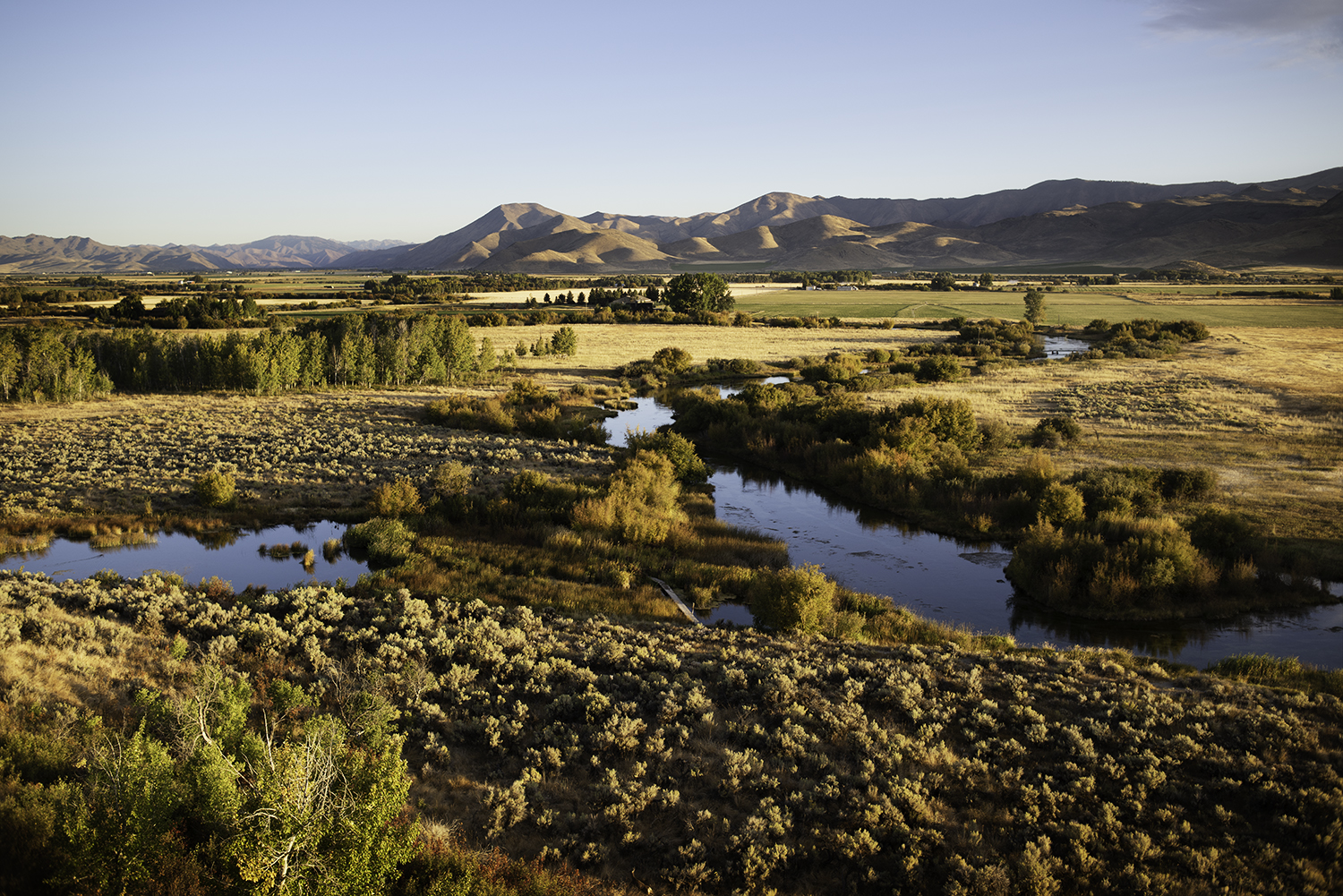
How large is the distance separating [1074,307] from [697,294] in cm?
5599

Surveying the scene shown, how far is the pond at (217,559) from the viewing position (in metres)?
19.0

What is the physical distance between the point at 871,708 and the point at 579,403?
36080mm

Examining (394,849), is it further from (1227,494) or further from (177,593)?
(1227,494)

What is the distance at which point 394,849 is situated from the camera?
6199 millimetres

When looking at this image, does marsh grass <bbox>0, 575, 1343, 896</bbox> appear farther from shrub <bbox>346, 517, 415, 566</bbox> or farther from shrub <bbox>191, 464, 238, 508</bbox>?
→ shrub <bbox>191, 464, 238, 508</bbox>

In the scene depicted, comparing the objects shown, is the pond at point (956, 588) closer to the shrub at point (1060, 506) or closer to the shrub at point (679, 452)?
the shrub at point (679, 452)

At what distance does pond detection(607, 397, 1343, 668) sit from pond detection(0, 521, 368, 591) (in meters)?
10.8

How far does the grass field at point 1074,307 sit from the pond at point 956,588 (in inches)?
3058

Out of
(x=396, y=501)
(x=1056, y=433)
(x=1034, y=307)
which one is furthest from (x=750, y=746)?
(x=1034, y=307)

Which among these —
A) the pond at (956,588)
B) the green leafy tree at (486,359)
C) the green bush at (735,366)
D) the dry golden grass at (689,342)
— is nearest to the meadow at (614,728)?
the pond at (956,588)

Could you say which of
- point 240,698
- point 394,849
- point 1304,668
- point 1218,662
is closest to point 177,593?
point 240,698

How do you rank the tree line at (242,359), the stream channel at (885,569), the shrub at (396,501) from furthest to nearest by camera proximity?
1. the tree line at (242,359)
2. the shrub at (396,501)
3. the stream channel at (885,569)

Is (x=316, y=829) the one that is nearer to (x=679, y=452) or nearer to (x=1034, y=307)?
(x=679, y=452)

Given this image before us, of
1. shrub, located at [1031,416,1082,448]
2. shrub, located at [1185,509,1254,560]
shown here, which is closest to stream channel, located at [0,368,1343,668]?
shrub, located at [1185,509,1254,560]
